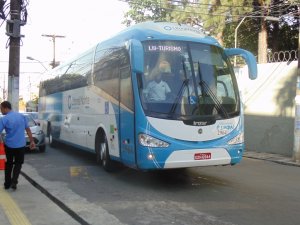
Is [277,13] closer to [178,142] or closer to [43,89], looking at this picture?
[43,89]

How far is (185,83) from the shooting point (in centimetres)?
911

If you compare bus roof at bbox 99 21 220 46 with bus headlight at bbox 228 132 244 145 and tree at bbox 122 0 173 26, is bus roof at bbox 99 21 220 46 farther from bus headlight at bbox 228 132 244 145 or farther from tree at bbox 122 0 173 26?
tree at bbox 122 0 173 26

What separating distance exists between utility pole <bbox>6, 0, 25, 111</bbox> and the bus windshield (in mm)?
6205

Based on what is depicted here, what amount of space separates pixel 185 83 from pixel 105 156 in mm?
3256

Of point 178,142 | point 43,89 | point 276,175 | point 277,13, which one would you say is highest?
point 277,13

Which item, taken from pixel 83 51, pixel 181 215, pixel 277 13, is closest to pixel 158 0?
pixel 277 13

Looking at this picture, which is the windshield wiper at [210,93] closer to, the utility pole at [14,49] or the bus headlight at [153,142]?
the bus headlight at [153,142]

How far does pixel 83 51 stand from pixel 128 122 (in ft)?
18.8

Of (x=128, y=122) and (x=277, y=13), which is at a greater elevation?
(x=277, y=13)

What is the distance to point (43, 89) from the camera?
21.5 meters

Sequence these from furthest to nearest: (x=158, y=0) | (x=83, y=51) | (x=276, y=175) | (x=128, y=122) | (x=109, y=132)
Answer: (x=158, y=0), (x=83, y=51), (x=276, y=175), (x=109, y=132), (x=128, y=122)

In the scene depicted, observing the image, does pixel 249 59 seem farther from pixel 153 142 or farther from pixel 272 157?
pixel 272 157

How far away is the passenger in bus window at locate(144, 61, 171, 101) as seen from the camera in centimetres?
896

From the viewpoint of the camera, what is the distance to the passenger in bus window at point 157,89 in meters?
→ 8.96
